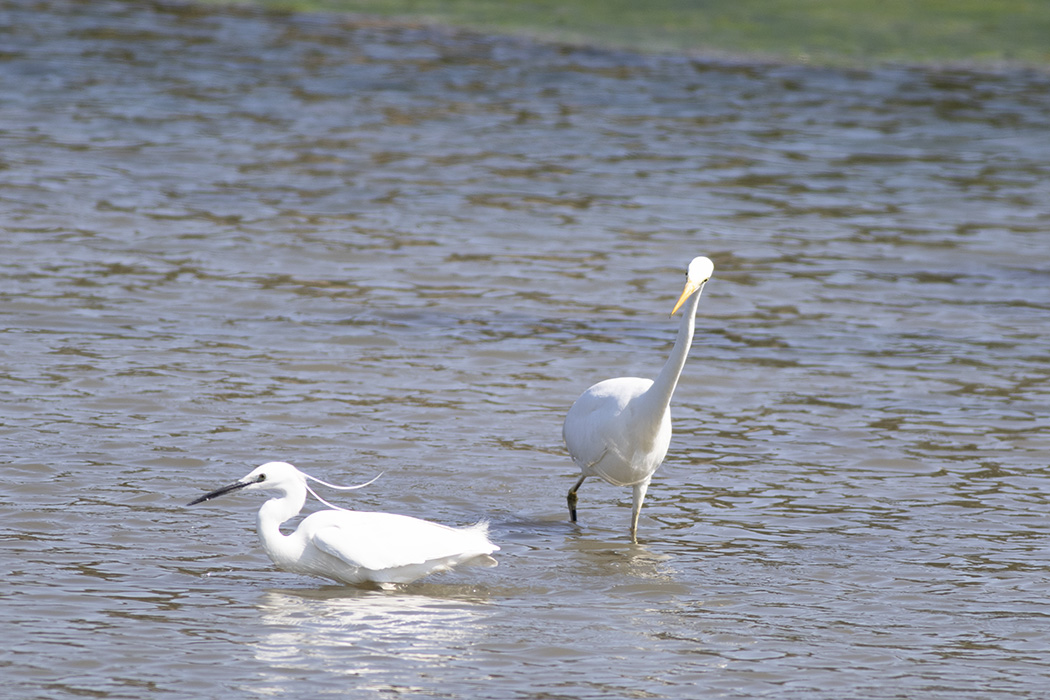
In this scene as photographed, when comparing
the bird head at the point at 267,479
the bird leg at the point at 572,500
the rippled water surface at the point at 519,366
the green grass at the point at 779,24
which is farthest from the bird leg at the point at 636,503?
the green grass at the point at 779,24

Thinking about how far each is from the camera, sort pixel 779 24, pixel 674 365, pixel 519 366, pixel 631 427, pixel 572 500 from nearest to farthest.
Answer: pixel 674 365 < pixel 631 427 < pixel 572 500 < pixel 519 366 < pixel 779 24

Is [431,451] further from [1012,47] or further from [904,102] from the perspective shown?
[1012,47]

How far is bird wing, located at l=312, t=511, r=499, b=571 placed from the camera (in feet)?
19.2

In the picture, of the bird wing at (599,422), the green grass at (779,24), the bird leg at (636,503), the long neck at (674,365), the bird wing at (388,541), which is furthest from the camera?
the green grass at (779,24)

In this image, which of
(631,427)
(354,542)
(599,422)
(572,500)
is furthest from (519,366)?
(354,542)

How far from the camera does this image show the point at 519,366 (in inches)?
371

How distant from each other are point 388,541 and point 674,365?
155 centimetres

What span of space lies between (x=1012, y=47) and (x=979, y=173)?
667 cm

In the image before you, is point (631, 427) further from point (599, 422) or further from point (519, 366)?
point (519, 366)

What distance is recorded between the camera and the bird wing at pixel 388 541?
5844mm

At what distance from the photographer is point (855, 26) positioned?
21469 millimetres

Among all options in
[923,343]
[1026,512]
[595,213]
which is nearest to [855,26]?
[595,213]

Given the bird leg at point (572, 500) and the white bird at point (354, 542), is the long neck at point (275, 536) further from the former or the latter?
the bird leg at point (572, 500)

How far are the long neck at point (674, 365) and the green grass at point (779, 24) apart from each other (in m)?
14.4
